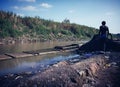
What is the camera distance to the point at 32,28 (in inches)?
858

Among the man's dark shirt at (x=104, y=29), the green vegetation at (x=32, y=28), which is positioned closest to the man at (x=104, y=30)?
the man's dark shirt at (x=104, y=29)

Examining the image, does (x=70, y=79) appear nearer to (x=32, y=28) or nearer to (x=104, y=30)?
(x=104, y=30)

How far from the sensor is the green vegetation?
58.4ft

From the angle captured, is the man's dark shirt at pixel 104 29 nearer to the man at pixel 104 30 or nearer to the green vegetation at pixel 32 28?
the man at pixel 104 30

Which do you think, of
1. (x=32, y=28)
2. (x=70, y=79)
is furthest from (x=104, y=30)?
(x=32, y=28)

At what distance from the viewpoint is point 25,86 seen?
3.68 m

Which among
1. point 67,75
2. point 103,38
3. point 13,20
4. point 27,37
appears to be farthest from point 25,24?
point 67,75

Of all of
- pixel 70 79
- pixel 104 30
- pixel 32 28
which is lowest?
pixel 70 79

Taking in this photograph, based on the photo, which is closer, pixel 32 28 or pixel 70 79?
pixel 70 79

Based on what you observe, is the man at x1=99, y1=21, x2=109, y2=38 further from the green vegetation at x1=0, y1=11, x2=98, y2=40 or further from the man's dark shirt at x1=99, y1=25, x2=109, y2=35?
the green vegetation at x1=0, y1=11, x2=98, y2=40

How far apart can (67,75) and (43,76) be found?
59 cm

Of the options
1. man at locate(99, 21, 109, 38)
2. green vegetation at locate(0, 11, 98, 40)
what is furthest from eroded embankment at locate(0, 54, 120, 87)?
green vegetation at locate(0, 11, 98, 40)

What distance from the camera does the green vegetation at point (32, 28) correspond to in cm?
1781

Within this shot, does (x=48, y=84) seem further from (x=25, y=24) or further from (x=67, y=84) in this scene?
(x=25, y=24)
